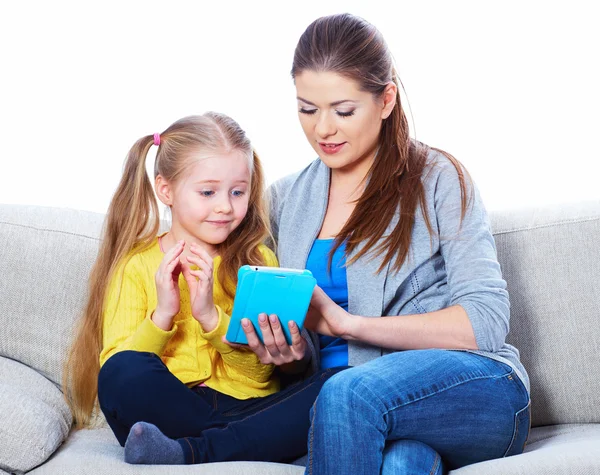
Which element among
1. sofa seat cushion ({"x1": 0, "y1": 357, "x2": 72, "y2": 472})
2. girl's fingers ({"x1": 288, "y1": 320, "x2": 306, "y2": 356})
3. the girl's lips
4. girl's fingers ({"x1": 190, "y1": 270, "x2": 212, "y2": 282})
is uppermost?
the girl's lips

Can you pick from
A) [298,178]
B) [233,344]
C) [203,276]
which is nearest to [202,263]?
[203,276]

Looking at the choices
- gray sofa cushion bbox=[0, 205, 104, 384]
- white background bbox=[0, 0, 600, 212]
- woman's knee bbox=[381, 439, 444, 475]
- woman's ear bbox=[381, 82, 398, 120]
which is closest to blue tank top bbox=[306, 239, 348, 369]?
woman's ear bbox=[381, 82, 398, 120]

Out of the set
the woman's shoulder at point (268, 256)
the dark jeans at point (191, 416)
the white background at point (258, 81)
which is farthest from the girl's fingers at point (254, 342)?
the white background at point (258, 81)

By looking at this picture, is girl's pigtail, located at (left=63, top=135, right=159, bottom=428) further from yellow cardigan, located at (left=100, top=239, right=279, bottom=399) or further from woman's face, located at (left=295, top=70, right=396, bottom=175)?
woman's face, located at (left=295, top=70, right=396, bottom=175)

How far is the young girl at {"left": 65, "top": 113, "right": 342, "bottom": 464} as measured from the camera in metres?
1.77

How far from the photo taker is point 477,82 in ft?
9.37

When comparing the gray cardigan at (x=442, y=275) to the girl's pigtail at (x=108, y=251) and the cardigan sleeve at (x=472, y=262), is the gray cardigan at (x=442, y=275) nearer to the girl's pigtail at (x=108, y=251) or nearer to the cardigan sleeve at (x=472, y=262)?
the cardigan sleeve at (x=472, y=262)

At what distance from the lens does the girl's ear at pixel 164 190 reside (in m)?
2.06

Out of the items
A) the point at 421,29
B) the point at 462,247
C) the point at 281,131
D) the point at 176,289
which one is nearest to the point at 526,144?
the point at 421,29

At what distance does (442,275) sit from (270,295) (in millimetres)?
447

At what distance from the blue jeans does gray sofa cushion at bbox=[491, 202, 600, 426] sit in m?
0.46

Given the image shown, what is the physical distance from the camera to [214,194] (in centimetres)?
199

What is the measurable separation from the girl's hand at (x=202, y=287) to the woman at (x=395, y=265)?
0.43 feet

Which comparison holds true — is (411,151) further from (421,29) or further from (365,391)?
(421,29)
